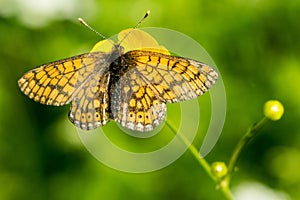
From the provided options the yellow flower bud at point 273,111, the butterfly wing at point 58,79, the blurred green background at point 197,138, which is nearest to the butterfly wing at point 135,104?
the butterfly wing at point 58,79

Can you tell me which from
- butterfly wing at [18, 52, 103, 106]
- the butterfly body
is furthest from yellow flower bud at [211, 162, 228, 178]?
butterfly wing at [18, 52, 103, 106]

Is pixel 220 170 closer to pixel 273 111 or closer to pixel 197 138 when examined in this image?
pixel 273 111

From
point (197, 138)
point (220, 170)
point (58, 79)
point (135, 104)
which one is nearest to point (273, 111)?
point (220, 170)

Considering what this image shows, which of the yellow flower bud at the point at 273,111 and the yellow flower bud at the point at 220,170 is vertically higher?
the yellow flower bud at the point at 273,111

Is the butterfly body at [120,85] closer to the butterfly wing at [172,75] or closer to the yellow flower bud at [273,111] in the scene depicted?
the butterfly wing at [172,75]

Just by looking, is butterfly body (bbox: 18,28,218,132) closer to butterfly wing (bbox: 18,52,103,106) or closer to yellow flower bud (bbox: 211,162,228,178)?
butterfly wing (bbox: 18,52,103,106)

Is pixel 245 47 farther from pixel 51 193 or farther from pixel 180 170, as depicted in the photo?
pixel 51 193
